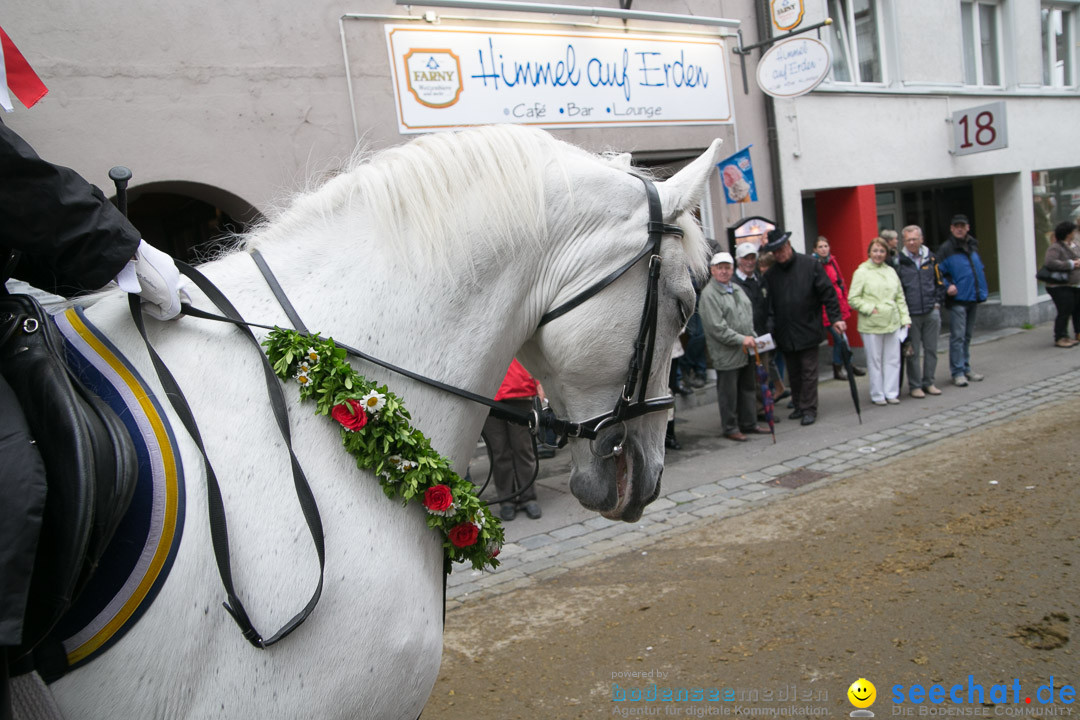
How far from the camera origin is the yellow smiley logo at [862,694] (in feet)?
10.1

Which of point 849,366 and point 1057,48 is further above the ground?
point 1057,48

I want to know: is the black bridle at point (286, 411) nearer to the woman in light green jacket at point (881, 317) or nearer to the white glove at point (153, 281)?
the white glove at point (153, 281)

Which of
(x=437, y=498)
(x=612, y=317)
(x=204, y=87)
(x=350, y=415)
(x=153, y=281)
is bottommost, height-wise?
(x=437, y=498)

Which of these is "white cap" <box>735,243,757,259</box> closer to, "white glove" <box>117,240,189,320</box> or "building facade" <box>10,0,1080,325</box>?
"building facade" <box>10,0,1080,325</box>

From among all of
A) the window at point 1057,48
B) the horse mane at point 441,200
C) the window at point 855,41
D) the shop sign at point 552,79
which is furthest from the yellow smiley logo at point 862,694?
the window at point 1057,48

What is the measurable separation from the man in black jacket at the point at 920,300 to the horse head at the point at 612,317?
844cm

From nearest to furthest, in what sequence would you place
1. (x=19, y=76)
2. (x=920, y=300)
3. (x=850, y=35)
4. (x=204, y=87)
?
(x=19, y=76) → (x=204, y=87) → (x=920, y=300) → (x=850, y=35)

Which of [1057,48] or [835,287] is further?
[1057,48]

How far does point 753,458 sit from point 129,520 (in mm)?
6845

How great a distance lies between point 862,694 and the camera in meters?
3.11

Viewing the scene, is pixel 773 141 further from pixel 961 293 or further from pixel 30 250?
pixel 30 250

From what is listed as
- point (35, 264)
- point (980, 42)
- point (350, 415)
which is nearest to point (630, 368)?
point (350, 415)

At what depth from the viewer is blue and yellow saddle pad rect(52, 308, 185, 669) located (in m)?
1.33

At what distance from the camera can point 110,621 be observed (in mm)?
1338
